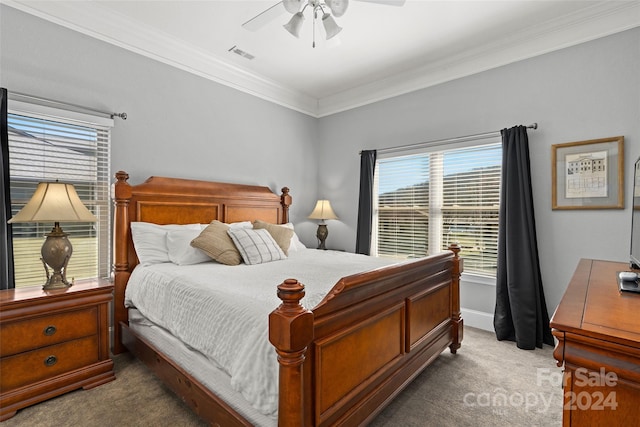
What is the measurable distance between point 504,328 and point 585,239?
1066mm

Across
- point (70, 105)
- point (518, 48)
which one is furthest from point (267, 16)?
point (518, 48)

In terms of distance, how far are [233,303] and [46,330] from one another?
1.35 metres

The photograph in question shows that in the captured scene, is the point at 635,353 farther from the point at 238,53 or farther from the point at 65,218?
the point at 238,53

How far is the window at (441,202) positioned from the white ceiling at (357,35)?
88 centimetres

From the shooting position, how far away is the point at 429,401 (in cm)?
198

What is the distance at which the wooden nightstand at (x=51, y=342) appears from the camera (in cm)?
181

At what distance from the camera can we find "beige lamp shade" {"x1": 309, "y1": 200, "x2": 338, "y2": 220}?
4312mm

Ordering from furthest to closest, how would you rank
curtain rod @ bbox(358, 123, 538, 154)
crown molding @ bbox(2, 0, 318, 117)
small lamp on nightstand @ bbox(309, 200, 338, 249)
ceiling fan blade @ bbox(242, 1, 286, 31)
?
small lamp on nightstand @ bbox(309, 200, 338, 249), curtain rod @ bbox(358, 123, 538, 154), crown molding @ bbox(2, 0, 318, 117), ceiling fan blade @ bbox(242, 1, 286, 31)

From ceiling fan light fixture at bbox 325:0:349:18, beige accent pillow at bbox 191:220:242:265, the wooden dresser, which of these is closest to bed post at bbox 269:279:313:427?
the wooden dresser

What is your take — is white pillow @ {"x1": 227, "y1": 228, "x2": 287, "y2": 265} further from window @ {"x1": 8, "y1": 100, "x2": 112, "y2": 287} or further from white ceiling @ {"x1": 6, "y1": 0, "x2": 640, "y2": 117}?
white ceiling @ {"x1": 6, "y1": 0, "x2": 640, "y2": 117}

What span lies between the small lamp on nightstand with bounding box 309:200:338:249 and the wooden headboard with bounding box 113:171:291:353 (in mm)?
434

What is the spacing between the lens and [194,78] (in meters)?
3.36

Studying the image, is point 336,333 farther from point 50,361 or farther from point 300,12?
point 300,12

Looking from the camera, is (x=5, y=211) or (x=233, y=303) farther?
(x=5, y=211)
